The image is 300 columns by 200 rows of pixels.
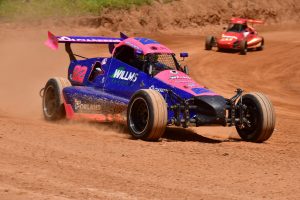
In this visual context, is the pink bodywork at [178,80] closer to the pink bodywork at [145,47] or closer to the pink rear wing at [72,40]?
the pink bodywork at [145,47]

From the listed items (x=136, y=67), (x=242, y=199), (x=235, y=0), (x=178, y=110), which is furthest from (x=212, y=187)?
(x=235, y=0)

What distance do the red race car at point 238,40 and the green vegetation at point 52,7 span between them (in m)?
7.02

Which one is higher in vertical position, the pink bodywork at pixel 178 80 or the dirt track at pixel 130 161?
the pink bodywork at pixel 178 80

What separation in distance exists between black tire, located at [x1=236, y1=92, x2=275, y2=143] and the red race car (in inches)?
642

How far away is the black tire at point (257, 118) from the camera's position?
10.8 meters

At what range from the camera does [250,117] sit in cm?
1110

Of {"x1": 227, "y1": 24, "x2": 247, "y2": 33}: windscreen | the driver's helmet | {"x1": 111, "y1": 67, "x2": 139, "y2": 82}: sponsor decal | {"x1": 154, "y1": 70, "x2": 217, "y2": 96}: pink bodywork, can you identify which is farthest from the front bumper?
{"x1": 154, "y1": 70, "x2": 217, "y2": 96}: pink bodywork

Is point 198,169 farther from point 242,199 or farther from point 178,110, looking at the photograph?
point 178,110

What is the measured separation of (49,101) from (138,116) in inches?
116

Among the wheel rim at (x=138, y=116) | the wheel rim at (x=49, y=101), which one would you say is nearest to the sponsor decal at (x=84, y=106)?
the wheel rim at (x=49, y=101)

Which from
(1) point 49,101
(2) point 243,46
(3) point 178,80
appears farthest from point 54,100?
(2) point 243,46

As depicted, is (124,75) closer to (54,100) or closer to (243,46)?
(54,100)

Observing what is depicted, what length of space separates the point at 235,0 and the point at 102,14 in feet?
35.8

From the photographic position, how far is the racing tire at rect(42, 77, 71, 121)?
1266 centimetres
